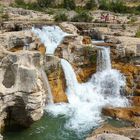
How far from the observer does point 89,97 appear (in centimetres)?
2770

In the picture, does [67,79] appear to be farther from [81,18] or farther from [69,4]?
[69,4]

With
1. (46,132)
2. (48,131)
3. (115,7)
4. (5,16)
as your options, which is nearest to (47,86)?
(48,131)

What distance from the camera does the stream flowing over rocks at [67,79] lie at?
67.8 ft

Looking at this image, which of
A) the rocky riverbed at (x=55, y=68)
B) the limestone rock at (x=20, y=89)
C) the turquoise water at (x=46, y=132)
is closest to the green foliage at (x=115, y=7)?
the rocky riverbed at (x=55, y=68)

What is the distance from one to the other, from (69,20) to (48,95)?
1761 cm

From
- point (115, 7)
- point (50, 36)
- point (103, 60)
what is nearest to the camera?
point (103, 60)

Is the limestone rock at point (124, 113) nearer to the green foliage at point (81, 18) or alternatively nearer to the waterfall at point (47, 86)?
Result: the waterfall at point (47, 86)

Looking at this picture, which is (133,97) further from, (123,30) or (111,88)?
(123,30)

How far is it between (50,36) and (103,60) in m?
4.71

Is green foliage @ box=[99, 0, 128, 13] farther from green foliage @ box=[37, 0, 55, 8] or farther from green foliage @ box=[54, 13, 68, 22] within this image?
green foliage @ box=[54, 13, 68, 22]

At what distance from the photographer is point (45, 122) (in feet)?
76.8

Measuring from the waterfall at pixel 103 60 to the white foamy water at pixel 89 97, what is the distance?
A: 0.81 ft

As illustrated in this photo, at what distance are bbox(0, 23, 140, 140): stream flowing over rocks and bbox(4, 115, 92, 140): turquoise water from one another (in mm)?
294

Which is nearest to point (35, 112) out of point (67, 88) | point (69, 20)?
point (67, 88)
